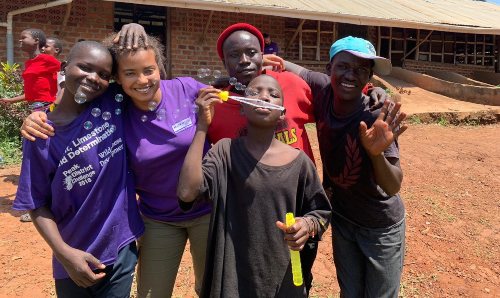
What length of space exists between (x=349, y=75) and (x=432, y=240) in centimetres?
282

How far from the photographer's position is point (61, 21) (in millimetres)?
8680

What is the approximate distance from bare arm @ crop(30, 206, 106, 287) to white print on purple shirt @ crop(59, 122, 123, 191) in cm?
16

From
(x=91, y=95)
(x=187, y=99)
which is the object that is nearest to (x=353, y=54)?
(x=187, y=99)

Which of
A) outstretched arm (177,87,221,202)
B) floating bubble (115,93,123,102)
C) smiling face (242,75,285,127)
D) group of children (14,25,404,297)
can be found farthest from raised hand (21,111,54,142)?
smiling face (242,75,285,127)

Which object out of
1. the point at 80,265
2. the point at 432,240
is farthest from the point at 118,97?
the point at 432,240

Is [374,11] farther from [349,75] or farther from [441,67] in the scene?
[349,75]

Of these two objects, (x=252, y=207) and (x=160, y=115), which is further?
(x=160, y=115)

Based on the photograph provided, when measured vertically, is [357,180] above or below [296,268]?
above

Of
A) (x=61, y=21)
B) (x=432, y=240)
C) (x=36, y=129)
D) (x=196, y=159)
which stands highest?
(x=61, y=21)

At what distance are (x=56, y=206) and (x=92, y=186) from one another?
168mm

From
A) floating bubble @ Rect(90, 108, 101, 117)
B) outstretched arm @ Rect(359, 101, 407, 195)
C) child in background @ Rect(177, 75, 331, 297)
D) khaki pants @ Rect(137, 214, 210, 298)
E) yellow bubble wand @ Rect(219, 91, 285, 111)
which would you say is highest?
yellow bubble wand @ Rect(219, 91, 285, 111)

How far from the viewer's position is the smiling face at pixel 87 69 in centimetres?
175

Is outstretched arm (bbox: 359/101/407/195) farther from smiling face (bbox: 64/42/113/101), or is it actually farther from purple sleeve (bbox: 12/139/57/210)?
purple sleeve (bbox: 12/139/57/210)

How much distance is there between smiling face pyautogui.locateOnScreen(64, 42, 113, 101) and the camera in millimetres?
1750
